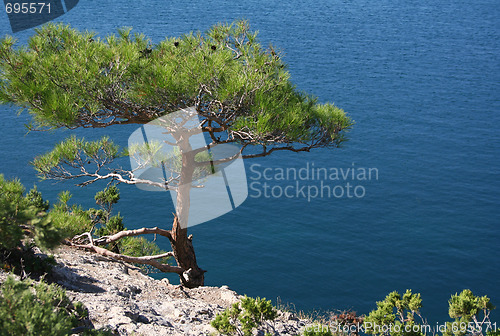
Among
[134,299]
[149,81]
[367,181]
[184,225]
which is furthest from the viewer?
[367,181]

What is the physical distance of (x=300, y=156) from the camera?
3130 centimetres

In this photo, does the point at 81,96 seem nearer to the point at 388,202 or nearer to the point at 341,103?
the point at 388,202

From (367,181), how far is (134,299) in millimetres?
21549

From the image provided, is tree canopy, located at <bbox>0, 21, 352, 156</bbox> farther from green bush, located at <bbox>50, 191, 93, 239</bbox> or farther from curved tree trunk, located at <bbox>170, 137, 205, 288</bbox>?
green bush, located at <bbox>50, 191, 93, 239</bbox>

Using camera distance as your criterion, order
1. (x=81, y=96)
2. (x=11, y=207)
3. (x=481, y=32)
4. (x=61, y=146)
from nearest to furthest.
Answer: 1. (x=11, y=207)
2. (x=81, y=96)
3. (x=61, y=146)
4. (x=481, y=32)

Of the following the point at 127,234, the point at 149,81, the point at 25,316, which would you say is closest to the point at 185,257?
the point at 127,234

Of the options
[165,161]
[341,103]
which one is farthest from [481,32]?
[165,161]

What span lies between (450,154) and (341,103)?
7.91 metres

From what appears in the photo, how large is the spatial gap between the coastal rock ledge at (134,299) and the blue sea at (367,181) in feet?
31.8

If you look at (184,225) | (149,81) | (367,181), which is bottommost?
(367,181)

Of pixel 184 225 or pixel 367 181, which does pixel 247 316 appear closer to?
pixel 184 225

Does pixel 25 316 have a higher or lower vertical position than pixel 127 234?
higher

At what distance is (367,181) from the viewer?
28.9 m

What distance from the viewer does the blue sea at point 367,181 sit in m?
21.5
